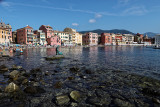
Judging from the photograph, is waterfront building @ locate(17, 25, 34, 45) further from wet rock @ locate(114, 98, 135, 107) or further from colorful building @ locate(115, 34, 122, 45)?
colorful building @ locate(115, 34, 122, 45)

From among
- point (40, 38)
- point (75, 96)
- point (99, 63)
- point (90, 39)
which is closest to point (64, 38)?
point (40, 38)

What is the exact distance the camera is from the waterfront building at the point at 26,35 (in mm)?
87981

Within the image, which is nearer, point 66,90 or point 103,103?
Result: point 103,103

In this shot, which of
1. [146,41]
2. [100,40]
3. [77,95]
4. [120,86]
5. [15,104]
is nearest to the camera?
[15,104]

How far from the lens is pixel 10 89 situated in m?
8.66

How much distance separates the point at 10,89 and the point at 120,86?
29.4ft

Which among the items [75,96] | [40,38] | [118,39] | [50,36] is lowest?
[75,96]

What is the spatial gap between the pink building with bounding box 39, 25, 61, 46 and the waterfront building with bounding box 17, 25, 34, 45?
14114 mm

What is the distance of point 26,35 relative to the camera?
287 feet

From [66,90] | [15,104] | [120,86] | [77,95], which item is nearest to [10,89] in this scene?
[15,104]

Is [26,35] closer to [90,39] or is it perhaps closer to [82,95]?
[90,39]

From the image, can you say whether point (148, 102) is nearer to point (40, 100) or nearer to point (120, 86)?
point (120, 86)

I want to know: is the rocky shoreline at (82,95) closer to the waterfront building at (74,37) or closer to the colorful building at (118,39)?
the waterfront building at (74,37)

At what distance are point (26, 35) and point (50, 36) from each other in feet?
73.9
